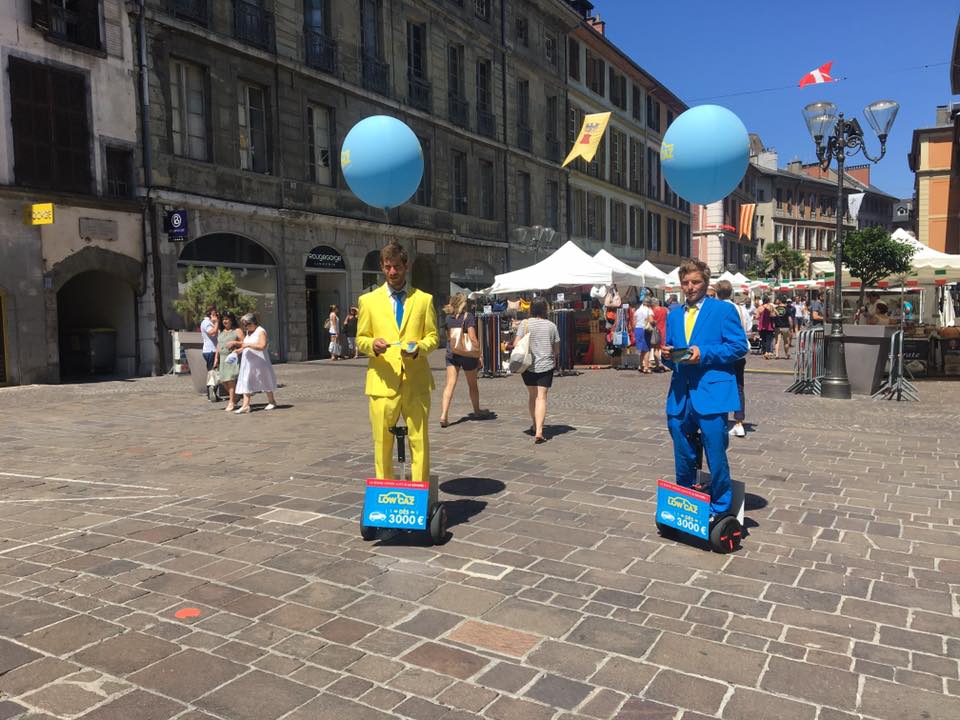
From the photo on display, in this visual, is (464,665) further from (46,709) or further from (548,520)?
(548,520)

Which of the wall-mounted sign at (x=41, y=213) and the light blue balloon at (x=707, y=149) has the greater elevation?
the wall-mounted sign at (x=41, y=213)

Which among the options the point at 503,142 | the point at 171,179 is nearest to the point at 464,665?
the point at 171,179

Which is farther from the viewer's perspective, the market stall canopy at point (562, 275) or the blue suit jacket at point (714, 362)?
the market stall canopy at point (562, 275)

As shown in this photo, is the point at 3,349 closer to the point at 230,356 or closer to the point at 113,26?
the point at 230,356

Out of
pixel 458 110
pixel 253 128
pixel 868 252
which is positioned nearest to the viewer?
pixel 253 128

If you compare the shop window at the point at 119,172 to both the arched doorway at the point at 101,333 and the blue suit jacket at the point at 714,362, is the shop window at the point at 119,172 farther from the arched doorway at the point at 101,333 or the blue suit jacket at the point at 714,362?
the blue suit jacket at the point at 714,362

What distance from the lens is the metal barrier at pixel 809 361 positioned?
472 inches

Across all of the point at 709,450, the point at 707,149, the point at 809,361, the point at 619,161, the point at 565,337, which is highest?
the point at 619,161

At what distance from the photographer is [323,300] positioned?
73.9ft

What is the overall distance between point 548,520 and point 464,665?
2.07 m

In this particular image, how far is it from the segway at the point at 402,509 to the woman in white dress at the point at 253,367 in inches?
261

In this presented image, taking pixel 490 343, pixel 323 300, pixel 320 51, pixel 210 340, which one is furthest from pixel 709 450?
pixel 320 51

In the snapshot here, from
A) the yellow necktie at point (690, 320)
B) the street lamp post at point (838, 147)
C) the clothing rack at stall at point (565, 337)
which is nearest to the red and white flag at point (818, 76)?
the street lamp post at point (838, 147)

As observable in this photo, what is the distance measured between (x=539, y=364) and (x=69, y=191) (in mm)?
11889
